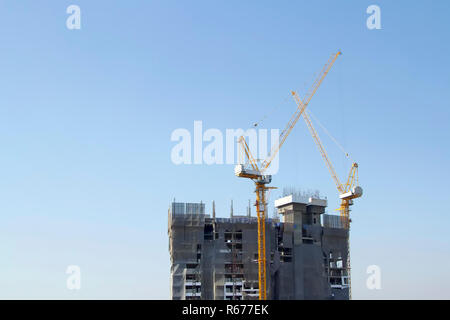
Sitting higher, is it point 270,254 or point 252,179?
point 252,179

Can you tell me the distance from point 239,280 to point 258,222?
20083 mm

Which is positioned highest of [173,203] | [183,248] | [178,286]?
[173,203]
